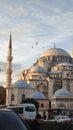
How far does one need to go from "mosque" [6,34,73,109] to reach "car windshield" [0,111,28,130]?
5280cm

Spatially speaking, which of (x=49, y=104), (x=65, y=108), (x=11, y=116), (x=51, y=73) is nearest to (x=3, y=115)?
(x=11, y=116)

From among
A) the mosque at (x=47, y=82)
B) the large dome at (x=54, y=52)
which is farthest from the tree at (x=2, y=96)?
the large dome at (x=54, y=52)

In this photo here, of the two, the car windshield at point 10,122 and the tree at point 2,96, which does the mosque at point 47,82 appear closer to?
the tree at point 2,96

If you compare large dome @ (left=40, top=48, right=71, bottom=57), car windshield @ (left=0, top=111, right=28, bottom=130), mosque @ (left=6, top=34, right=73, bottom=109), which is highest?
large dome @ (left=40, top=48, right=71, bottom=57)

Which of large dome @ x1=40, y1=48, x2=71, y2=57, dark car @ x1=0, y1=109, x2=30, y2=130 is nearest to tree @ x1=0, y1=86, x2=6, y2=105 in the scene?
large dome @ x1=40, y1=48, x2=71, y2=57

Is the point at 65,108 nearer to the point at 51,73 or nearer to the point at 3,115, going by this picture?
the point at 51,73

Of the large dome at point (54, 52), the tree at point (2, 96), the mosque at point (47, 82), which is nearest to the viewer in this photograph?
the mosque at point (47, 82)

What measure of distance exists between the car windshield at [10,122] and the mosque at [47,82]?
173ft

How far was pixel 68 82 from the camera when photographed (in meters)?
65.2

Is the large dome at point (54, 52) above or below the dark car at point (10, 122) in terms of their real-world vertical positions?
above

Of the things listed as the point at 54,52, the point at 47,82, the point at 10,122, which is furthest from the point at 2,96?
the point at 10,122

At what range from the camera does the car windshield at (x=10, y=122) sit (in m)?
5.10

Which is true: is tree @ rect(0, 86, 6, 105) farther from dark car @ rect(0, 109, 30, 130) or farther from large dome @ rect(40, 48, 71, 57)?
dark car @ rect(0, 109, 30, 130)

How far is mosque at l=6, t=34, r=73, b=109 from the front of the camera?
194 ft
